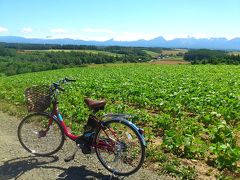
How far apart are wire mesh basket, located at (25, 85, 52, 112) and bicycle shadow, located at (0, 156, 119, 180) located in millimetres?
1111

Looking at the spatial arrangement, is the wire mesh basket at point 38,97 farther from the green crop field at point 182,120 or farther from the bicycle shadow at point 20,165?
the green crop field at point 182,120

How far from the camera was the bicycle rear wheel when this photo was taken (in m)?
5.87

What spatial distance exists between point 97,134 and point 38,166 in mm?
1511

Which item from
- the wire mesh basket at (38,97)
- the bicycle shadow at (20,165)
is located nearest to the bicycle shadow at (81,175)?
the bicycle shadow at (20,165)

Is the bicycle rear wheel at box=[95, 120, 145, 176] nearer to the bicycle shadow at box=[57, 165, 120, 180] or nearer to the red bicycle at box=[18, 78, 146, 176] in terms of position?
the red bicycle at box=[18, 78, 146, 176]

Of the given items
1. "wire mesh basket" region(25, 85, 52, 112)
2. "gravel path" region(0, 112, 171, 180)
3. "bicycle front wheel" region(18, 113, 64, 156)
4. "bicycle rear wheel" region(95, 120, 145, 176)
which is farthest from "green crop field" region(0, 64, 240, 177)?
"wire mesh basket" region(25, 85, 52, 112)

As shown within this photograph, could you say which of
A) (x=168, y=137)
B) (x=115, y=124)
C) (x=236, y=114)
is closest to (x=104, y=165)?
(x=115, y=124)

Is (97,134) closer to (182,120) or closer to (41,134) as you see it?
(41,134)

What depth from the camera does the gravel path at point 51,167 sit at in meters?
6.05

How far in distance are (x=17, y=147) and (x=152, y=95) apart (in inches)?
263

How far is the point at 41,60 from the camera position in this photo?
104m

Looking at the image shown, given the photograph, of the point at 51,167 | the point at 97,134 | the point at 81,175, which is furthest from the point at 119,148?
the point at 51,167

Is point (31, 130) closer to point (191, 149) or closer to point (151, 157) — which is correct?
point (151, 157)

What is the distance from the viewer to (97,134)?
6098 millimetres
